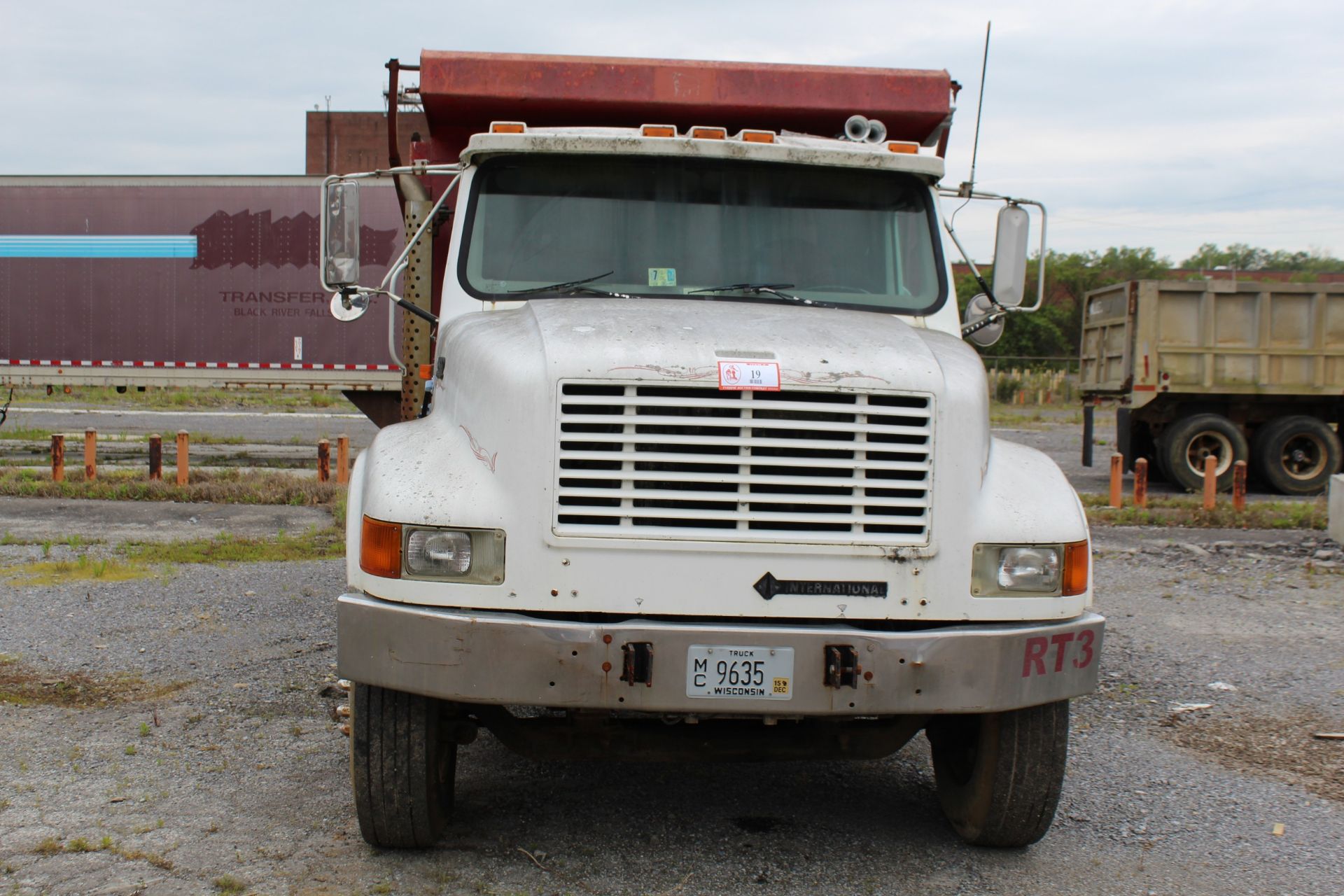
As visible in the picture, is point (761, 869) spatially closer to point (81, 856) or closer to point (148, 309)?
point (81, 856)

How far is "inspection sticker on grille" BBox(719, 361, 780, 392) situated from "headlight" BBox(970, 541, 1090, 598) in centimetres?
82

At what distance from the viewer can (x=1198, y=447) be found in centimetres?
1678

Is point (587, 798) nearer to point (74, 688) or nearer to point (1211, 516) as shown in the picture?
point (74, 688)

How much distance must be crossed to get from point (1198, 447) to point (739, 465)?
1465 cm

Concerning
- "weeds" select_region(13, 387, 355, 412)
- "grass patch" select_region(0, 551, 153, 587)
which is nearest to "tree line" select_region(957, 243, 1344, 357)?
"weeds" select_region(13, 387, 355, 412)

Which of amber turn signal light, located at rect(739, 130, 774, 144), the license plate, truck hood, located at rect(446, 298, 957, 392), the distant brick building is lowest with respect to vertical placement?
the license plate

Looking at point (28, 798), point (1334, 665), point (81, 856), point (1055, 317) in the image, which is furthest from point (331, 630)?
point (1055, 317)

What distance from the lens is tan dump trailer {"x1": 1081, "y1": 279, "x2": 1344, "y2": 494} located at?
16.5 meters

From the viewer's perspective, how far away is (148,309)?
61.0 ft

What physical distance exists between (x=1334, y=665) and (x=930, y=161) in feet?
13.6

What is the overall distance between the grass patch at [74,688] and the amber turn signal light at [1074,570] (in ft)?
13.6

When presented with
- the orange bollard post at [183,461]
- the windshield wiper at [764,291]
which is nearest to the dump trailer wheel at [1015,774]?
the windshield wiper at [764,291]

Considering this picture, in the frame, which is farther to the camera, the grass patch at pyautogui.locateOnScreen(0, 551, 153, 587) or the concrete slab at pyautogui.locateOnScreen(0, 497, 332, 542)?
the concrete slab at pyautogui.locateOnScreen(0, 497, 332, 542)

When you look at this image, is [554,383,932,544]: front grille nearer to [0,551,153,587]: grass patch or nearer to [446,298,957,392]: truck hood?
[446,298,957,392]: truck hood
